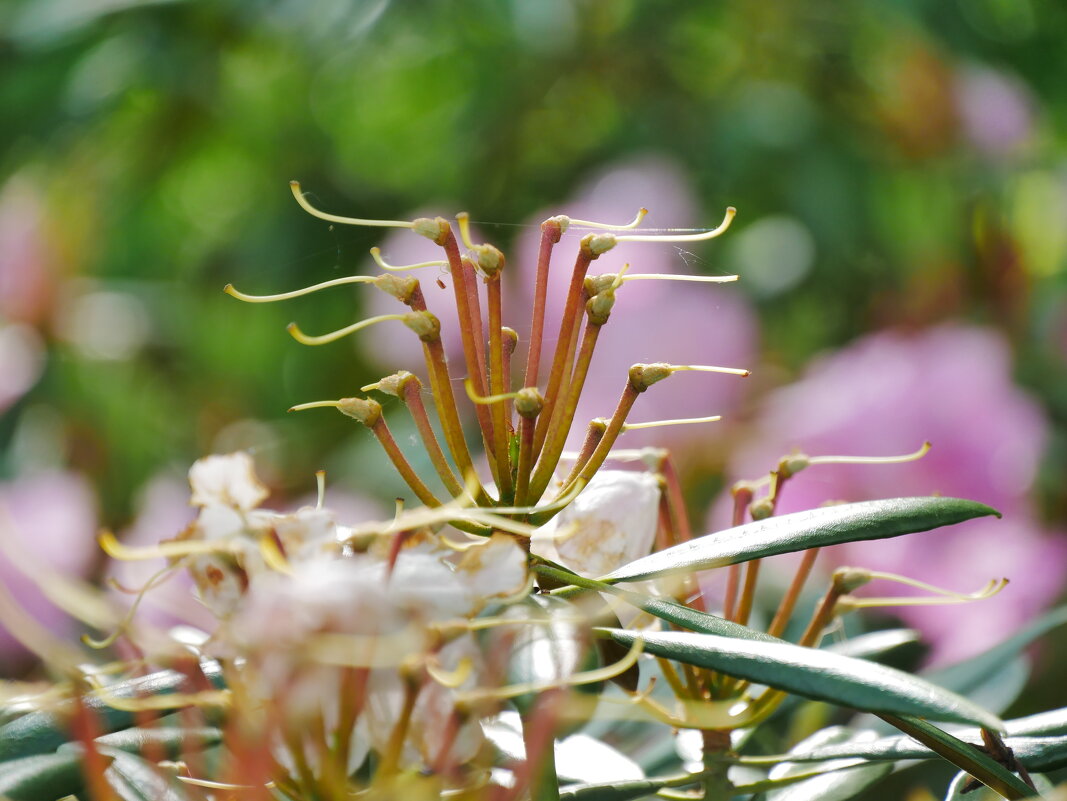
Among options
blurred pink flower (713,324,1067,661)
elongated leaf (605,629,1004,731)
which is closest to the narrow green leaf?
elongated leaf (605,629,1004,731)

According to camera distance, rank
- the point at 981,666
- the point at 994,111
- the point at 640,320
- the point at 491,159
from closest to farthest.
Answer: the point at 981,666
the point at 640,320
the point at 994,111
the point at 491,159

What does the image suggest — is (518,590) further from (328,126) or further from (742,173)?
(328,126)

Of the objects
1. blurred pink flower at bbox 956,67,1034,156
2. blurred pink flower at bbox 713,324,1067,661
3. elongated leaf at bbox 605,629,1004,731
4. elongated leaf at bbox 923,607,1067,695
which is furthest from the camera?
blurred pink flower at bbox 956,67,1034,156

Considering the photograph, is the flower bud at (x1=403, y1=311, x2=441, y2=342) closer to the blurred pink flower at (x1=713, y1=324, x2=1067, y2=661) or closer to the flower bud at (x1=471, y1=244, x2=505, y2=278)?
the flower bud at (x1=471, y1=244, x2=505, y2=278)

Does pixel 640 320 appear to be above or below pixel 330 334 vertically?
below

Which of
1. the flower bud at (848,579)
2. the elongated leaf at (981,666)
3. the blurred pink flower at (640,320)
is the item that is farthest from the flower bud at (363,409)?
the blurred pink flower at (640,320)

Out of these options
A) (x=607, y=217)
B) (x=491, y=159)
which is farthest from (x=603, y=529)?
(x=491, y=159)

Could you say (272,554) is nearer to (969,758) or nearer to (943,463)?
(969,758)
